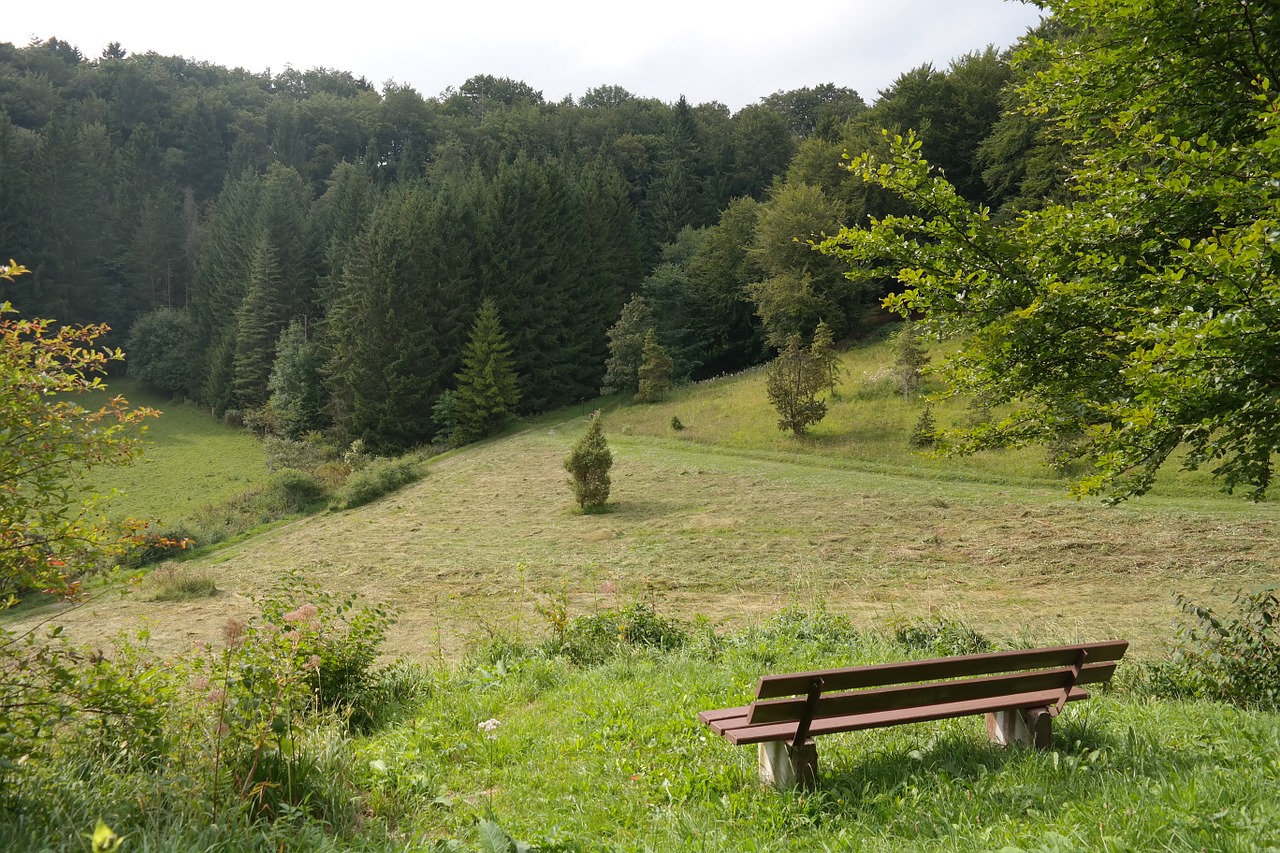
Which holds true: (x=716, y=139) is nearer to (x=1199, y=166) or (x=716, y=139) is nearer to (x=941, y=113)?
(x=941, y=113)

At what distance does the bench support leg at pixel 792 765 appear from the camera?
399cm

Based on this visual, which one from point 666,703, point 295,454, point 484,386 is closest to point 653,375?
point 484,386

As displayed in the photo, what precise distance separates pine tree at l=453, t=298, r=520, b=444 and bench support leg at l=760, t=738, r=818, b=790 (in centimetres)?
3530

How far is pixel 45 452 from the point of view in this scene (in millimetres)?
3867

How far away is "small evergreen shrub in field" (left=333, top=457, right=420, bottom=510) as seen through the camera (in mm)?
28203

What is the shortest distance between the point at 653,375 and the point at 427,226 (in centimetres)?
1668

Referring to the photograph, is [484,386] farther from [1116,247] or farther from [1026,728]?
[1026,728]

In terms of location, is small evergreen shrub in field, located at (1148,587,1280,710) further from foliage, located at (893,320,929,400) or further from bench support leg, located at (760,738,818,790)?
foliage, located at (893,320,929,400)

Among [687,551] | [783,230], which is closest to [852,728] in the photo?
[687,551]

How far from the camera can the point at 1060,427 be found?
263 inches

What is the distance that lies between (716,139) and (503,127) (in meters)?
18.9

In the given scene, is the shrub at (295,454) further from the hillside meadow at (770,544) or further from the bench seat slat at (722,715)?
the bench seat slat at (722,715)

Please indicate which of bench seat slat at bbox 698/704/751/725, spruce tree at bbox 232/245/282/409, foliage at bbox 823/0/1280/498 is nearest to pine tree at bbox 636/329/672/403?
spruce tree at bbox 232/245/282/409

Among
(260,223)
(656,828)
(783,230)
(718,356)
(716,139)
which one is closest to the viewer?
(656,828)
